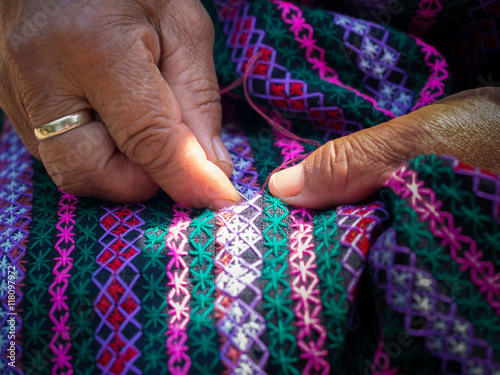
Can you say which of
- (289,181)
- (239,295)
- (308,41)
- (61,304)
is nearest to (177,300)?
(239,295)

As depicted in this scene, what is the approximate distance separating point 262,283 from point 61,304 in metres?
0.39

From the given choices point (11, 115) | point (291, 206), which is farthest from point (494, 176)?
point (11, 115)

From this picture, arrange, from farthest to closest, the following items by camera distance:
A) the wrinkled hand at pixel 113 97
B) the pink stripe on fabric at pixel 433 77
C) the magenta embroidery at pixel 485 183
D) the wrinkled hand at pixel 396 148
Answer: the pink stripe on fabric at pixel 433 77
the wrinkled hand at pixel 113 97
the wrinkled hand at pixel 396 148
the magenta embroidery at pixel 485 183

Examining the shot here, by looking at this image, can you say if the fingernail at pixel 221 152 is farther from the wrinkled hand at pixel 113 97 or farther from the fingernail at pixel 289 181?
the fingernail at pixel 289 181

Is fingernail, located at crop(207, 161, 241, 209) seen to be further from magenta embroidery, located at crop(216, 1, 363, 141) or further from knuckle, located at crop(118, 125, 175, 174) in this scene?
magenta embroidery, located at crop(216, 1, 363, 141)

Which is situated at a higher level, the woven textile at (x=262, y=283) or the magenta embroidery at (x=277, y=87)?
the magenta embroidery at (x=277, y=87)

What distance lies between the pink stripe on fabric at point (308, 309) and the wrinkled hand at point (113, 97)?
0.25 meters

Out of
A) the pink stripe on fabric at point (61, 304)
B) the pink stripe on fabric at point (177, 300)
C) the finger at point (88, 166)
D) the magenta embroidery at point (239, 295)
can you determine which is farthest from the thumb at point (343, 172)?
the pink stripe on fabric at point (61, 304)

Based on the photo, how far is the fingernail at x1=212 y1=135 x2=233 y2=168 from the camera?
0.93 metres

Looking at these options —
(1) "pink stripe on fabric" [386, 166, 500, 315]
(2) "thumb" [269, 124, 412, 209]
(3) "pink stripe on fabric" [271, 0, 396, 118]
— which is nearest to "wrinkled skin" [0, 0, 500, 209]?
(2) "thumb" [269, 124, 412, 209]

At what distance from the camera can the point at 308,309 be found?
26.0 inches

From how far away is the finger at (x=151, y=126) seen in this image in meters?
0.83

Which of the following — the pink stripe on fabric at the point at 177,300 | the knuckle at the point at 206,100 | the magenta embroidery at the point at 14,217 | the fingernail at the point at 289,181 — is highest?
the knuckle at the point at 206,100

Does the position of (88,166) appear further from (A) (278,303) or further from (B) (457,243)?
(B) (457,243)
